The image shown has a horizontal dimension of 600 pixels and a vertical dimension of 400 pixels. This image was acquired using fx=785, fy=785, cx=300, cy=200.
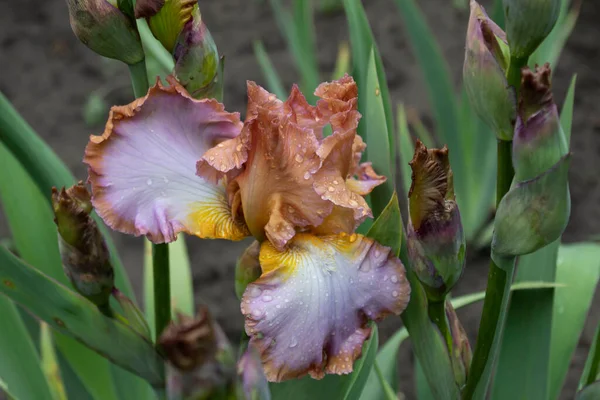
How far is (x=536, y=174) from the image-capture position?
0.63 metres

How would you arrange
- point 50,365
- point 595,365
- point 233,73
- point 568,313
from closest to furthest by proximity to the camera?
1. point 595,365
2. point 568,313
3. point 50,365
4. point 233,73

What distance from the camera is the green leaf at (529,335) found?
0.90 metres

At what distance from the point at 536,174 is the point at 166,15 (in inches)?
14.0

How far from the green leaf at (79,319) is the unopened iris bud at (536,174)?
367mm

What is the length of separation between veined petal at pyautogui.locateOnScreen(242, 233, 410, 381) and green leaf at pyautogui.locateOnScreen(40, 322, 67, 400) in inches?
20.5

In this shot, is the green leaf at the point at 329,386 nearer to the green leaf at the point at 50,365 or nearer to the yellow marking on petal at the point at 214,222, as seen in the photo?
the yellow marking on petal at the point at 214,222

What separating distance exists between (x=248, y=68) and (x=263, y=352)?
2.01m

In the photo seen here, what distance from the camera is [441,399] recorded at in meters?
0.79

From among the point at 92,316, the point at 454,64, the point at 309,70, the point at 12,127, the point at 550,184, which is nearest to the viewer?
the point at 550,184

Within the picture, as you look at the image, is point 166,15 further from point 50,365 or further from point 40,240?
point 50,365

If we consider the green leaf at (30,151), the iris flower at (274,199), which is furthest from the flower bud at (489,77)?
the green leaf at (30,151)

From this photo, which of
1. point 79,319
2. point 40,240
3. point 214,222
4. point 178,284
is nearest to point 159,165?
point 214,222

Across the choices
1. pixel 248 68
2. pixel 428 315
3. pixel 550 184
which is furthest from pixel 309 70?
pixel 550 184

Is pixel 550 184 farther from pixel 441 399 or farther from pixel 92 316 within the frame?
pixel 92 316
